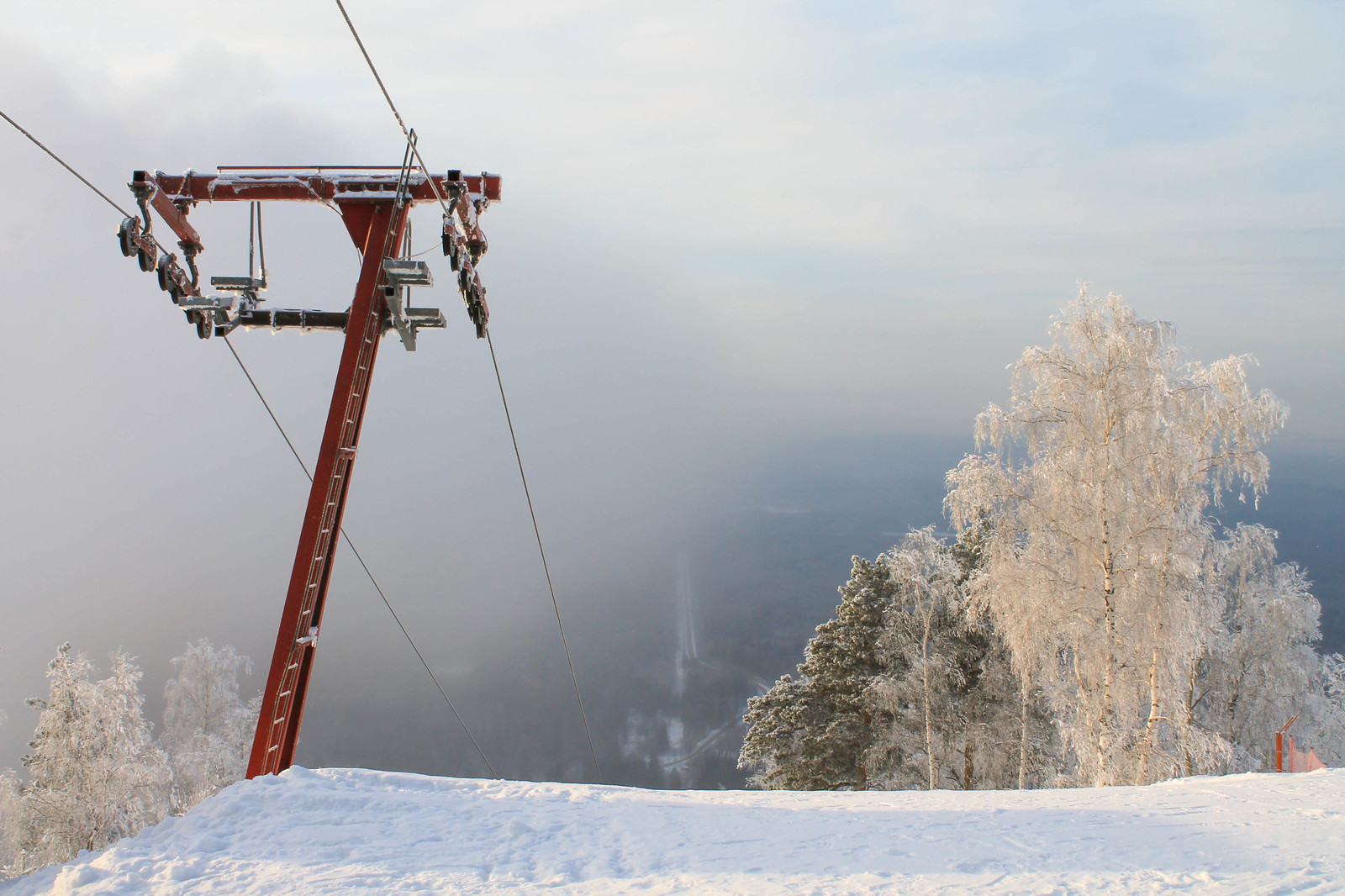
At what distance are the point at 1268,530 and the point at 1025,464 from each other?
39.3ft

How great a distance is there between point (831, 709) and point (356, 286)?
15619 millimetres

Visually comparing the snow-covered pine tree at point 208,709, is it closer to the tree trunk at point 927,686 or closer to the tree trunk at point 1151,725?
the tree trunk at point 927,686

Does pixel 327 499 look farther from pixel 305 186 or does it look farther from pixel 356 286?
pixel 305 186

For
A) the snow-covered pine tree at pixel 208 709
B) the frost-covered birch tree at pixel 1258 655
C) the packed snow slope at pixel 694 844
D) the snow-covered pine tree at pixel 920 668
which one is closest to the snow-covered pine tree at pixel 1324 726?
the frost-covered birch tree at pixel 1258 655

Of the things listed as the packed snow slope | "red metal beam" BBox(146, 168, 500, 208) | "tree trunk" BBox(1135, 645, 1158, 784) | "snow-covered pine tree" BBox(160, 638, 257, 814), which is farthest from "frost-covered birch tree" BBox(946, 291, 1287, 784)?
"snow-covered pine tree" BBox(160, 638, 257, 814)

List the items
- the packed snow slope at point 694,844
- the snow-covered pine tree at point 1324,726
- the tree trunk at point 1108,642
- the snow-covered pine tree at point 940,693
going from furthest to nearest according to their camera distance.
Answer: the snow-covered pine tree at point 1324,726 → the snow-covered pine tree at point 940,693 → the tree trunk at point 1108,642 → the packed snow slope at point 694,844

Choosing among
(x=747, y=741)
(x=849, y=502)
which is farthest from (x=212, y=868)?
(x=849, y=502)

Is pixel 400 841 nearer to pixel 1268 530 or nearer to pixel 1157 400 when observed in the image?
pixel 1157 400

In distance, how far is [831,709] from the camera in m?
18.7

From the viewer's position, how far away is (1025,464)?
12609 mm

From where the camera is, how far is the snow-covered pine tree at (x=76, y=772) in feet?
56.5

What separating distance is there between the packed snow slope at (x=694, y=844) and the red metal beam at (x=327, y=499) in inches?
34.2

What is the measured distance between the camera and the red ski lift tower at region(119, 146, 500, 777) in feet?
25.8

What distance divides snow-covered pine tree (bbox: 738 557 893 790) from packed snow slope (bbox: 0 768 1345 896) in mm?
11094
